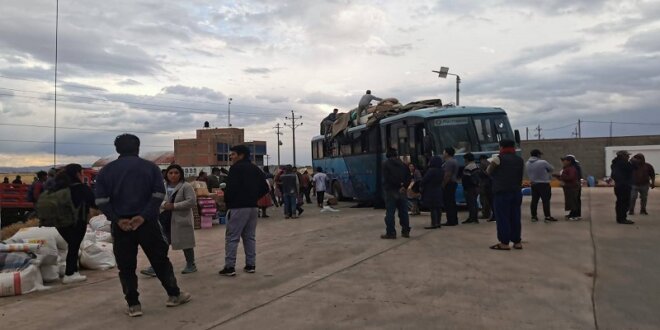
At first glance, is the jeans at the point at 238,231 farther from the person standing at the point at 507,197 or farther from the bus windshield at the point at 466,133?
the bus windshield at the point at 466,133

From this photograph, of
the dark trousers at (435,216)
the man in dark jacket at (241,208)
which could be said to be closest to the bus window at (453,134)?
the dark trousers at (435,216)

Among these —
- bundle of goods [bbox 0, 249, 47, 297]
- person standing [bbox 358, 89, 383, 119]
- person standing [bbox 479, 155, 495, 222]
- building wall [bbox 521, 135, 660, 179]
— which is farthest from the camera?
building wall [bbox 521, 135, 660, 179]

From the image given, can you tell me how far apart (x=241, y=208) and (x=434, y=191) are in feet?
17.2

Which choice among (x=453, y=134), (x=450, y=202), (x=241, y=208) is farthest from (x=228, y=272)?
(x=453, y=134)

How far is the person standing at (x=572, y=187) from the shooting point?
12.4 metres

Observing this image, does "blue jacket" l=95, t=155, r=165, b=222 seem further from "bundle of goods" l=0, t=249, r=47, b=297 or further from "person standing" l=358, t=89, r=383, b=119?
"person standing" l=358, t=89, r=383, b=119

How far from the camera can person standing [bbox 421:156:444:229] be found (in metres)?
11.4

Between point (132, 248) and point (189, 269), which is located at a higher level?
point (132, 248)

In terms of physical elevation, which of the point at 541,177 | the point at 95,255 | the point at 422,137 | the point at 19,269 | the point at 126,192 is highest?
the point at 422,137

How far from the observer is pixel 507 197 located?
8695mm

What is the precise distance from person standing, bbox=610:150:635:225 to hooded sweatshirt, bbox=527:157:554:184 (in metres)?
1.35

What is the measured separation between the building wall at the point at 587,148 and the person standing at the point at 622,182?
36.6m

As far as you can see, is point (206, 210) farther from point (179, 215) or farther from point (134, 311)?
point (134, 311)

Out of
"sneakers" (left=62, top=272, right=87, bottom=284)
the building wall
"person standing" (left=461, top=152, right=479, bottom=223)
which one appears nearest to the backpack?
"sneakers" (left=62, top=272, right=87, bottom=284)
